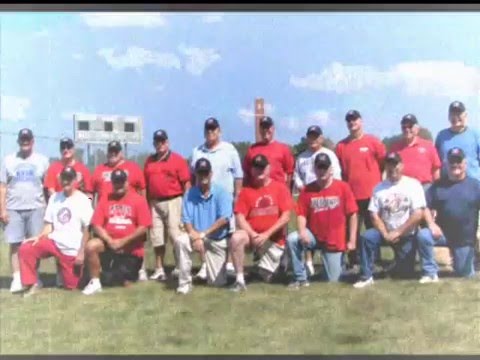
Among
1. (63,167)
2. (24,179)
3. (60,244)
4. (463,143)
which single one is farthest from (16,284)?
(463,143)

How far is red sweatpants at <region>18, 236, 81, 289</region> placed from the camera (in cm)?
467

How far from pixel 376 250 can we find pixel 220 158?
0.95 m

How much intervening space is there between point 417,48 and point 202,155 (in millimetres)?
1244

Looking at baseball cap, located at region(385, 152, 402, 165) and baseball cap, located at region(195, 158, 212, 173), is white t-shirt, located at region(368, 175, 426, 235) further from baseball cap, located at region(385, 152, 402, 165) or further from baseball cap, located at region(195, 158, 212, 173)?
baseball cap, located at region(195, 158, 212, 173)

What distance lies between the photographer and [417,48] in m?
4.54

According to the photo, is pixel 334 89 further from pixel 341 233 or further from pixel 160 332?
pixel 160 332

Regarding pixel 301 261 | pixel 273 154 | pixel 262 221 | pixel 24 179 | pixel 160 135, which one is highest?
pixel 160 135

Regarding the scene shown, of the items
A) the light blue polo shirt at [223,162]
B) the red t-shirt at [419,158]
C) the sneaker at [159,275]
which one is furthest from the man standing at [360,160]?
the sneaker at [159,275]

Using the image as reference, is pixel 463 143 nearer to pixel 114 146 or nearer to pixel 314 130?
pixel 314 130

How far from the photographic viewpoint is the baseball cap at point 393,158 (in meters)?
4.56

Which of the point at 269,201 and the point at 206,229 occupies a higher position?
the point at 269,201

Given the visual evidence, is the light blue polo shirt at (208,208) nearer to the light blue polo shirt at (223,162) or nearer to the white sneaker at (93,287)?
the light blue polo shirt at (223,162)

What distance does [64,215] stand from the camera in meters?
4.67

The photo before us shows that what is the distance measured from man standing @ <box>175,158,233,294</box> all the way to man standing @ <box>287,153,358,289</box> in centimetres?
36
